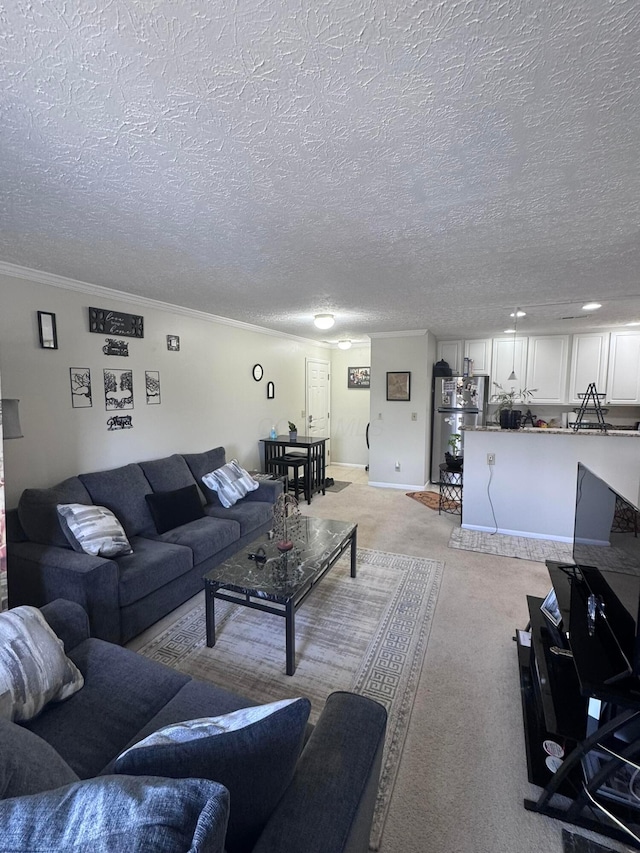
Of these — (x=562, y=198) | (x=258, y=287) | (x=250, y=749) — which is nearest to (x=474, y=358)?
(x=258, y=287)

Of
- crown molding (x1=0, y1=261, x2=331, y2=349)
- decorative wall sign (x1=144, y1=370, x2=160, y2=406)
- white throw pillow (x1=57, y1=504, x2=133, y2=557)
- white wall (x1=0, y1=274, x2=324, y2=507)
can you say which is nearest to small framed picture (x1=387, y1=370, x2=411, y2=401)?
white wall (x1=0, y1=274, x2=324, y2=507)

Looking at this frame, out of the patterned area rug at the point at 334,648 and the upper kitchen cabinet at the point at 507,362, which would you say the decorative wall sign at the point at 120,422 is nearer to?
the patterned area rug at the point at 334,648

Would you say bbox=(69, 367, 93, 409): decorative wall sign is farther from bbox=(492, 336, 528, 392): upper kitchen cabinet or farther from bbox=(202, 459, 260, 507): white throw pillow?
bbox=(492, 336, 528, 392): upper kitchen cabinet

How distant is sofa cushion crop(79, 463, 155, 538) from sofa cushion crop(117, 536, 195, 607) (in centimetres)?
15

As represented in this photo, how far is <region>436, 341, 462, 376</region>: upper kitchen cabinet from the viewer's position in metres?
6.14

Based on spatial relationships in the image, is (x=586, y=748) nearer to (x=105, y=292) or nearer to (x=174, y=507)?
(x=174, y=507)

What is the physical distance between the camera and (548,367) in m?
5.72

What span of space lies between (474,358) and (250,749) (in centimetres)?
606

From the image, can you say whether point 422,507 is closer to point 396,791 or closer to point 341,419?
point 341,419

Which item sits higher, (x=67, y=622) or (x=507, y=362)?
(x=507, y=362)

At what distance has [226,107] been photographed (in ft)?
3.71

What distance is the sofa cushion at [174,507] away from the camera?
3.14m

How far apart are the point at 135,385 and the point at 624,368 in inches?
245

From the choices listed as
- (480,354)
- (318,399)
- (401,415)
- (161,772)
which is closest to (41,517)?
(161,772)
